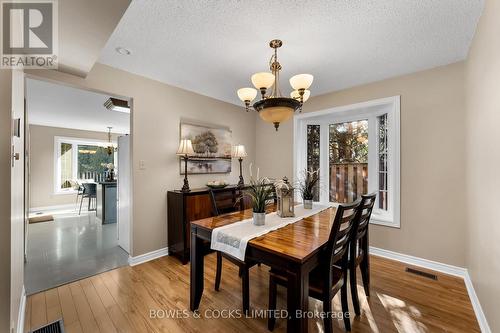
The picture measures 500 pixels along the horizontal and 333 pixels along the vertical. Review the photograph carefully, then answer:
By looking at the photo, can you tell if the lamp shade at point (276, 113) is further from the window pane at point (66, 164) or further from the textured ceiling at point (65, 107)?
the window pane at point (66, 164)

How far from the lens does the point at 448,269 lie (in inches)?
99.0

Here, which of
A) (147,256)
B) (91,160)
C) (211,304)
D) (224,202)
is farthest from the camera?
(91,160)

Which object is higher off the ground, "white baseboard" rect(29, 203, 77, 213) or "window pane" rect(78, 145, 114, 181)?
"window pane" rect(78, 145, 114, 181)

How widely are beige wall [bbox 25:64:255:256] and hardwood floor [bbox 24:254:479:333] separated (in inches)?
23.7

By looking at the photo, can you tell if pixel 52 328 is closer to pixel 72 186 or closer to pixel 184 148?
pixel 184 148

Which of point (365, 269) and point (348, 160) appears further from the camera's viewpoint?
point (348, 160)

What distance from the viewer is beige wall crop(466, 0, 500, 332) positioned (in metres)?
1.42

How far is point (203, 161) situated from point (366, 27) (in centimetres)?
274

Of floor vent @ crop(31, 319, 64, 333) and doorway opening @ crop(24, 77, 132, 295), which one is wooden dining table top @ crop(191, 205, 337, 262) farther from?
doorway opening @ crop(24, 77, 132, 295)

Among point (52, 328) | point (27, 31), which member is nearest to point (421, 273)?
point (52, 328)

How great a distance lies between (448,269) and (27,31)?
4.52 meters

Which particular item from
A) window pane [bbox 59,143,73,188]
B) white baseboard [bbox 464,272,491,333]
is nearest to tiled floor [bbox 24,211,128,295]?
window pane [bbox 59,143,73,188]

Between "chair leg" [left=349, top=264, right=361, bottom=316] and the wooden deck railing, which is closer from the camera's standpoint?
"chair leg" [left=349, top=264, right=361, bottom=316]

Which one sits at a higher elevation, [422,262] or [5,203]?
[5,203]
